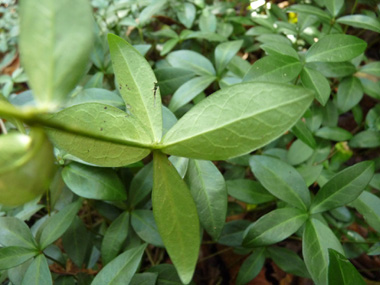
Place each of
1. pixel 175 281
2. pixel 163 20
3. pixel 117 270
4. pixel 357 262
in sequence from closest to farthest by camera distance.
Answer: pixel 117 270 < pixel 175 281 < pixel 357 262 < pixel 163 20

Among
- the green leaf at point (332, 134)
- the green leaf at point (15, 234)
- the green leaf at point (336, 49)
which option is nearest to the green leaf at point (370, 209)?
the green leaf at point (332, 134)

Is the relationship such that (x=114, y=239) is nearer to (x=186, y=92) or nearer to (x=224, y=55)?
(x=186, y=92)

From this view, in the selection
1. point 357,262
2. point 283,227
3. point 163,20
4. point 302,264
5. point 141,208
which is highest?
point 163,20

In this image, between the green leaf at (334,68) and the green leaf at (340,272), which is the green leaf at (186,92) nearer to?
the green leaf at (334,68)

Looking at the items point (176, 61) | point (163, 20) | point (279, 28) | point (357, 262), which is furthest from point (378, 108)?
point (163, 20)

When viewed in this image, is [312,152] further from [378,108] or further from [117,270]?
[117,270]

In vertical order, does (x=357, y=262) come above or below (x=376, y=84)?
below

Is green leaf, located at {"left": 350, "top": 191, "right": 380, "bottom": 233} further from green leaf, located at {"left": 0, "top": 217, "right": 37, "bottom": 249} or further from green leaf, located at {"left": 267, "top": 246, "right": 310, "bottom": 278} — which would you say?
green leaf, located at {"left": 0, "top": 217, "right": 37, "bottom": 249}
